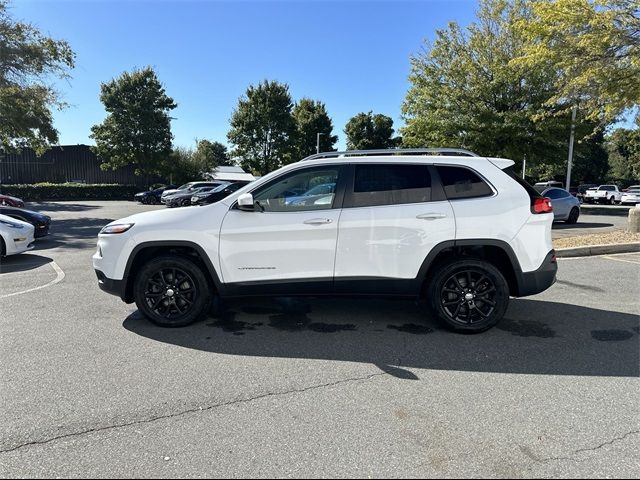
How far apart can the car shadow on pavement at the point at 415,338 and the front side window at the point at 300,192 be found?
4.41 ft

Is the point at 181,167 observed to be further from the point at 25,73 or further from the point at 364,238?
the point at 364,238

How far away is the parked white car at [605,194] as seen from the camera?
118ft

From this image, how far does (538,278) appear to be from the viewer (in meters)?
4.63

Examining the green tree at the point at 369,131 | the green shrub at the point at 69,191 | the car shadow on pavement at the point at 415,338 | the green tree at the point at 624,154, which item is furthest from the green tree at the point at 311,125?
the car shadow on pavement at the point at 415,338

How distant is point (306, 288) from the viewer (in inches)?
184

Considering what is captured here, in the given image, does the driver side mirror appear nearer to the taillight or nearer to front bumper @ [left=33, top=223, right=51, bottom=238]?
the taillight

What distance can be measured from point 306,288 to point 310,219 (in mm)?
732

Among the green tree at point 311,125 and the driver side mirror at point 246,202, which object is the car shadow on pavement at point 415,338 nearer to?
the driver side mirror at point 246,202

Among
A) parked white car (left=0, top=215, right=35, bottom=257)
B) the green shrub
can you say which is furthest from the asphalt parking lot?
the green shrub

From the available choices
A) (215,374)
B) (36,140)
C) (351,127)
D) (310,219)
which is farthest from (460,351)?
(351,127)

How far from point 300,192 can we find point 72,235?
11.4m

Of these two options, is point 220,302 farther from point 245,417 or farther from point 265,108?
point 265,108

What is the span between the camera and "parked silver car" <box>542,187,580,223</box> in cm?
1584

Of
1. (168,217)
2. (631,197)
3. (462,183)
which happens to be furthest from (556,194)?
(631,197)
